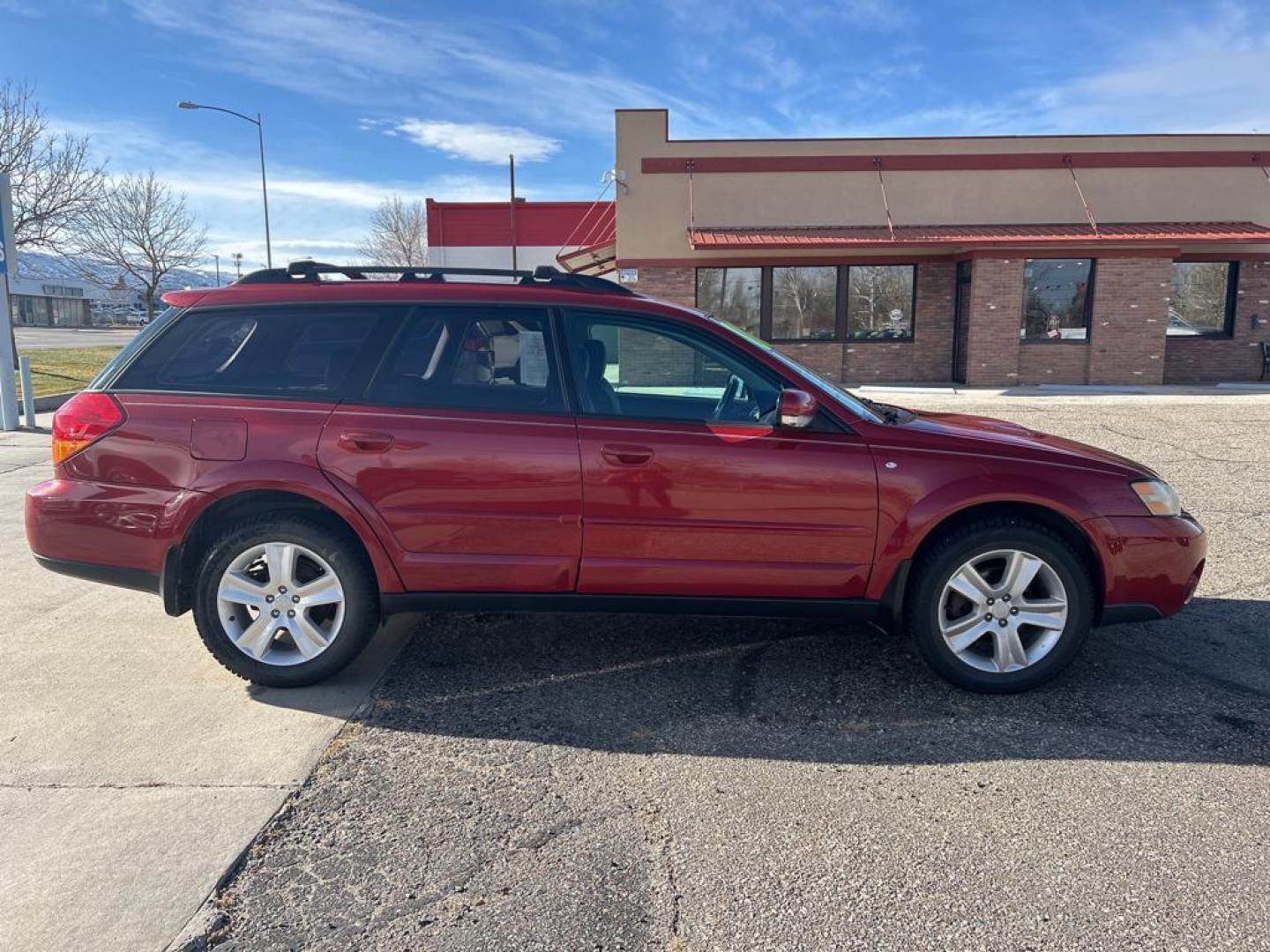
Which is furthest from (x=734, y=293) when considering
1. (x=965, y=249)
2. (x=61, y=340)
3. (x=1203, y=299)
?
(x=61, y=340)

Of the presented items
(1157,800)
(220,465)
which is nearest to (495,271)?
(220,465)

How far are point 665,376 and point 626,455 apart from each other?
51 centimetres

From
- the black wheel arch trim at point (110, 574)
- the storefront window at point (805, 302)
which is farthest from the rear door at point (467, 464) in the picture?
the storefront window at point (805, 302)

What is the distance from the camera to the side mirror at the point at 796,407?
3.69 meters

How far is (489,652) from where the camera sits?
4.45m

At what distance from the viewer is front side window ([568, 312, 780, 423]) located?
13.0 ft

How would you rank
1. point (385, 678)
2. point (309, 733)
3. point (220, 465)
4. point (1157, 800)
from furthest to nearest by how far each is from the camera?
point (385, 678), point (220, 465), point (309, 733), point (1157, 800)

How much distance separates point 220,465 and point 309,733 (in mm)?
1204

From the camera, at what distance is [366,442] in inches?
151

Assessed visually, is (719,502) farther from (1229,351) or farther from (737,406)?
(1229,351)

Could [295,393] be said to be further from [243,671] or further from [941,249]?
[941,249]

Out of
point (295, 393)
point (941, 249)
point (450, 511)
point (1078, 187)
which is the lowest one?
point (450, 511)

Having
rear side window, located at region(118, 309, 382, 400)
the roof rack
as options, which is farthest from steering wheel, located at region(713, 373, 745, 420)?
rear side window, located at region(118, 309, 382, 400)

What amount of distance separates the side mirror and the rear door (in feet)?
2.89
